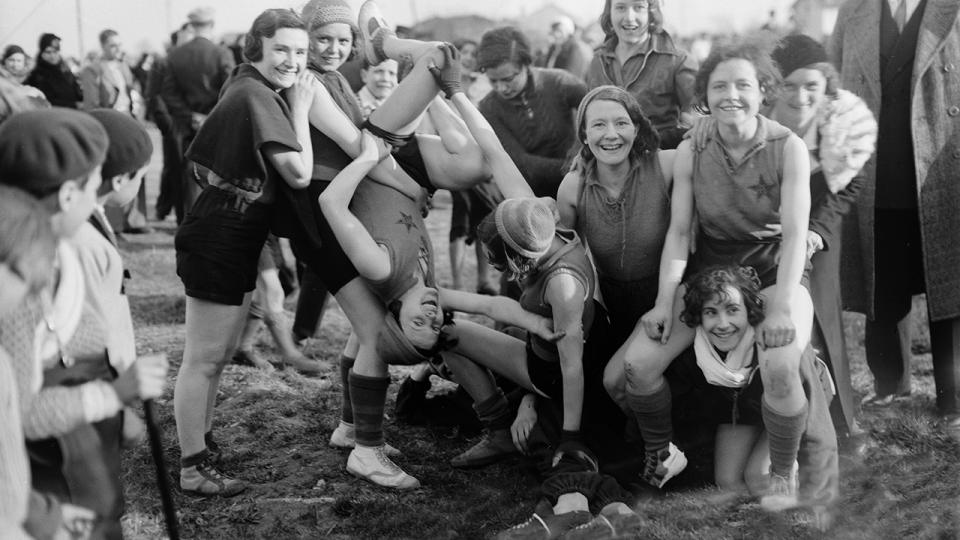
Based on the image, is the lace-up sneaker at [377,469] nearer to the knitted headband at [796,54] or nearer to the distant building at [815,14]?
the knitted headband at [796,54]

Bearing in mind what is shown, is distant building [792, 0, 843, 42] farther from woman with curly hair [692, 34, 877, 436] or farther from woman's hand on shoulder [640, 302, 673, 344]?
woman's hand on shoulder [640, 302, 673, 344]

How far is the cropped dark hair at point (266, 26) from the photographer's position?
147 inches

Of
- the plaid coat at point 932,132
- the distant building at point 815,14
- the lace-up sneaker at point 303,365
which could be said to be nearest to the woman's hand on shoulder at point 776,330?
the plaid coat at point 932,132

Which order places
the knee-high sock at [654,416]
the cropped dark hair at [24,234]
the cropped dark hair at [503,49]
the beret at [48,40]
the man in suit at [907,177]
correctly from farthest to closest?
the beret at [48,40]
the cropped dark hair at [503,49]
the man in suit at [907,177]
the knee-high sock at [654,416]
the cropped dark hair at [24,234]

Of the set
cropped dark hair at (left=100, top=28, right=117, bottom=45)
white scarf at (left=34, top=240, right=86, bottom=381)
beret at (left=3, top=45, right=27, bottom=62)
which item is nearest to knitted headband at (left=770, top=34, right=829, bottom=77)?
white scarf at (left=34, top=240, right=86, bottom=381)

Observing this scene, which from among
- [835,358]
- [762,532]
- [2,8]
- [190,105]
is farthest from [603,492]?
[190,105]

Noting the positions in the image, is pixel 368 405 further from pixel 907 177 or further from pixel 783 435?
pixel 907 177

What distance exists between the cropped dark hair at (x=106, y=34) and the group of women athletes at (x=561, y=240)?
790 centimetres

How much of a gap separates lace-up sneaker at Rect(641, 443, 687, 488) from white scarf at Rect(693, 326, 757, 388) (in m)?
0.34

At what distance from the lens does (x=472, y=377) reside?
13.9ft

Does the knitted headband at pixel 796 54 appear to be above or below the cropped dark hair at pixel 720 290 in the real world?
above

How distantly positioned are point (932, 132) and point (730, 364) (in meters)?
1.80

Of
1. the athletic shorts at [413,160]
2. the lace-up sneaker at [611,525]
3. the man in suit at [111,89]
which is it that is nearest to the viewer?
the lace-up sneaker at [611,525]

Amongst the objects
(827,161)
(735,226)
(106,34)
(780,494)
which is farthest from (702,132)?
(106,34)
